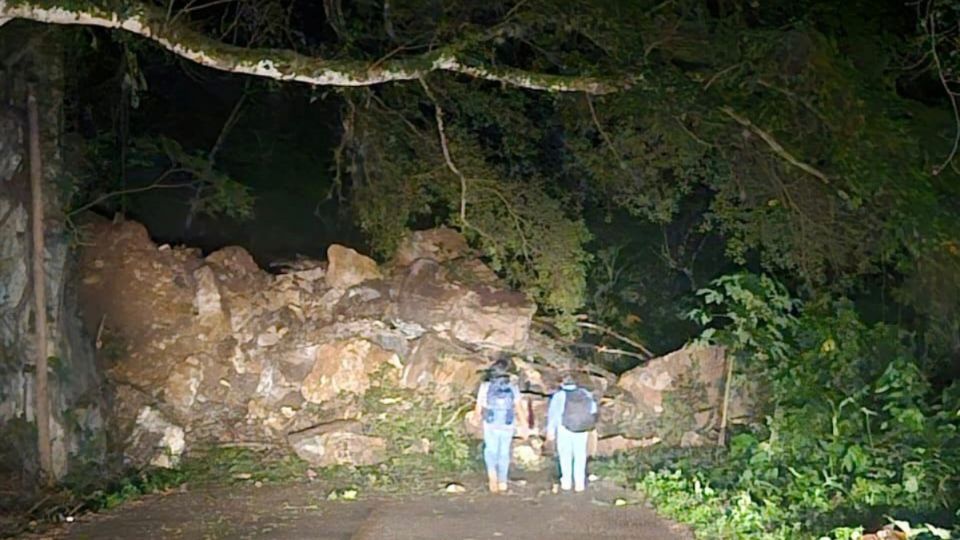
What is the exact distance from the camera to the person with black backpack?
44.8 feet

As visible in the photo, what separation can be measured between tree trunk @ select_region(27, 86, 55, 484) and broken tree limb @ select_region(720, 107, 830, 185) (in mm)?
8624

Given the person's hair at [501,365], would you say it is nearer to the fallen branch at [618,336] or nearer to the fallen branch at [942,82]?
the fallen branch at [618,336]

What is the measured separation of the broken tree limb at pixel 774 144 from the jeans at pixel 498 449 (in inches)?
184

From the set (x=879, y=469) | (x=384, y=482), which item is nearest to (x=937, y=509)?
(x=879, y=469)

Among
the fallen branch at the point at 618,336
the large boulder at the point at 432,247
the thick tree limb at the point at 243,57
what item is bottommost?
the fallen branch at the point at 618,336

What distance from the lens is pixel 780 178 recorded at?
14.5 m

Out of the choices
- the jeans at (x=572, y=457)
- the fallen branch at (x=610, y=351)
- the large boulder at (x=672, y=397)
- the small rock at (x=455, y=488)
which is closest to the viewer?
the jeans at (x=572, y=457)

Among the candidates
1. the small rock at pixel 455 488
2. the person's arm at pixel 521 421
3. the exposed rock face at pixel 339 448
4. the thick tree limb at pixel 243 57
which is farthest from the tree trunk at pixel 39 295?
the person's arm at pixel 521 421

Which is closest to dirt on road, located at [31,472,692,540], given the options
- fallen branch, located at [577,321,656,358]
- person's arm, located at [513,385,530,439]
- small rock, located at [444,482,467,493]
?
small rock, located at [444,482,467,493]

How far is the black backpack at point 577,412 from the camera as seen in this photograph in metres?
13.6

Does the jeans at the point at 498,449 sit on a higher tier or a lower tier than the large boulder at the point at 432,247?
lower

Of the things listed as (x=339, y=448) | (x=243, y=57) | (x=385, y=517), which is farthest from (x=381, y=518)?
(x=243, y=57)

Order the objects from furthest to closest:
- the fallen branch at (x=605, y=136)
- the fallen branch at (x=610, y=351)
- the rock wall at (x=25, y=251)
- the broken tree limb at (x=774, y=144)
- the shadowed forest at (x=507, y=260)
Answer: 1. the fallen branch at (x=610, y=351)
2. the fallen branch at (x=605, y=136)
3. the rock wall at (x=25, y=251)
4. the broken tree limb at (x=774, y=144)
5. the shadowed forest at (x=507, y=260)

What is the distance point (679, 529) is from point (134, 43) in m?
9.38
